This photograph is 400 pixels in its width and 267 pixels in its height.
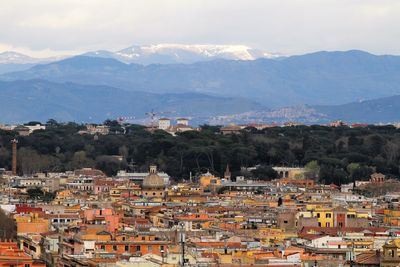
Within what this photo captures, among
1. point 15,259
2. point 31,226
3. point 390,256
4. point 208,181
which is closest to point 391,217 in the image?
point 31,226

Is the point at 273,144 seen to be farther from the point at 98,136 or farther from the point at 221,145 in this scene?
the point at 98,136

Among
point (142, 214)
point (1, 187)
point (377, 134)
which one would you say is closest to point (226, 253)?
point (142, 214)

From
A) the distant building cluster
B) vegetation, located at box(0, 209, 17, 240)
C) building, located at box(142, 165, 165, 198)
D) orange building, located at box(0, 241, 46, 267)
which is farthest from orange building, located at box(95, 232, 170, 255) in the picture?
building, located at box(142, 165, 165, 198)

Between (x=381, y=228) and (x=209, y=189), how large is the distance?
37.5 metres

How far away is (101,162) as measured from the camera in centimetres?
12756

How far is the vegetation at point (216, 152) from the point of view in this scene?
120125mm

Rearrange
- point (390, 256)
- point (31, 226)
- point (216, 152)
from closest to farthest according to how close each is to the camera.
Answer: point (390, 256), point (31, 226), point (216, 152)

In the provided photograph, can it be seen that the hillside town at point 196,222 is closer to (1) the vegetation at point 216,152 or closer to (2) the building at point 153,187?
(2) the building at point 153,187

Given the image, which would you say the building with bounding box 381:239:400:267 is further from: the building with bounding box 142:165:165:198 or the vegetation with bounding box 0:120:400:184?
the vegetation with bounding box 0:120:400:184

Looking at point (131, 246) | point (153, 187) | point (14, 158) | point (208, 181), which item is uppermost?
point (14, 158)

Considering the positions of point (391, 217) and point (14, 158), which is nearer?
point (391, 217)

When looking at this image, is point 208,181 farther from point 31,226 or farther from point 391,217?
point 31,226

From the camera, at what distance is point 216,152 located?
121688 millimetres

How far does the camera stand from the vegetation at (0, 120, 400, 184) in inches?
4729
